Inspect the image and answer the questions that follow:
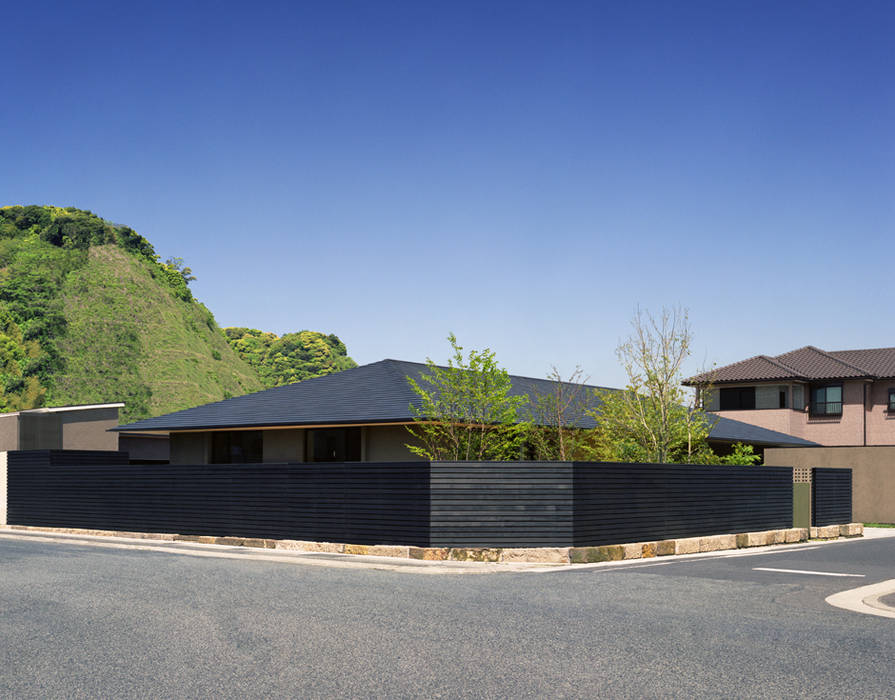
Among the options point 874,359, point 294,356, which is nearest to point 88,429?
point 874,359

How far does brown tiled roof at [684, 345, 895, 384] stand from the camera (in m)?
48.8

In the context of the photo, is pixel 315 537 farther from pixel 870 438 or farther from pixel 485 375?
pixel 870 438

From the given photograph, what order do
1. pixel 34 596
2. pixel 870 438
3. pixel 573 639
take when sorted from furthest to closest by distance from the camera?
pixel 870 438 → pixel 34 596 → pixel 573 639

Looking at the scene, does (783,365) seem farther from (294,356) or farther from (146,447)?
(294,356)

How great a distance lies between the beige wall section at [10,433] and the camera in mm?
40938

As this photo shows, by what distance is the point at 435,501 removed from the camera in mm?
18234

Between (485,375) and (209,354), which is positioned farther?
(209,354)

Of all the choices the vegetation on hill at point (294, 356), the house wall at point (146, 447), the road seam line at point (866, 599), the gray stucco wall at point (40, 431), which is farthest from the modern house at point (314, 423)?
the vegetation on hill at point (294, 356)

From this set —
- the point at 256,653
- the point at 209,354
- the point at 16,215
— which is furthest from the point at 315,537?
the point at 16,215

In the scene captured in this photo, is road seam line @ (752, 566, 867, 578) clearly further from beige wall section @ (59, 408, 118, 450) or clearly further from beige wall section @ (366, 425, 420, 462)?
beige wall section @ (59, 408, 118, 450)

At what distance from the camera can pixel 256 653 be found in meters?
8.59

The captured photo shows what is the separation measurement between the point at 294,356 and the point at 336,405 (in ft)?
425

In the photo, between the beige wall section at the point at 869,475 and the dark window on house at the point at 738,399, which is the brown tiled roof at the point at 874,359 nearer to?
the dark window on house at the point at 738,399

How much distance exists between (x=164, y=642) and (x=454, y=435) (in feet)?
51.8
